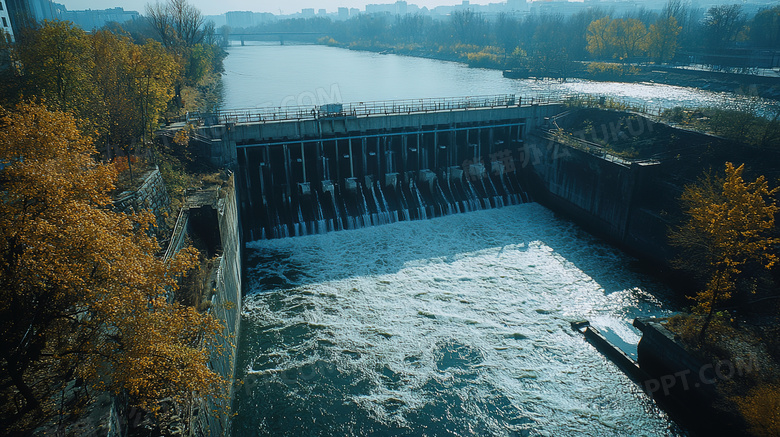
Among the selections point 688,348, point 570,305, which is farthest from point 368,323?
point 688,348

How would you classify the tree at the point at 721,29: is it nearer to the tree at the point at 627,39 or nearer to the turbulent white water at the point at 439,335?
the tree at the point at 627,39

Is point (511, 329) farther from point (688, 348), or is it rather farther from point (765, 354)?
point (765, 354)

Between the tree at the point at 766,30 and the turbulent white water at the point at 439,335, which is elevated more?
the tree at the point at 766,30

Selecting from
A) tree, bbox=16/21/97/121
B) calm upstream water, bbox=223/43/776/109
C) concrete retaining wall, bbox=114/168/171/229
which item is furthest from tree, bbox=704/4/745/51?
tree, bbox=16/21/97/121

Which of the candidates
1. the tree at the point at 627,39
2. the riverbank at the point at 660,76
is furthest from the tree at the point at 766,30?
the riverbank at the point at 660,76

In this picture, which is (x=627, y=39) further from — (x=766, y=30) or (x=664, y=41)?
(x=766, y=30)

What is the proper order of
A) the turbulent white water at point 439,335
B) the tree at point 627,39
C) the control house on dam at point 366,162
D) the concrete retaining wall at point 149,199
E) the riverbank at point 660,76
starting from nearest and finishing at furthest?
1. the turbulent white water at point 439,335
2. the concrete retaining wall at point 149,199
3. the control house on dam at point 366,162
4. the riverbank at point 660,76
5. the tree at point 627,39
